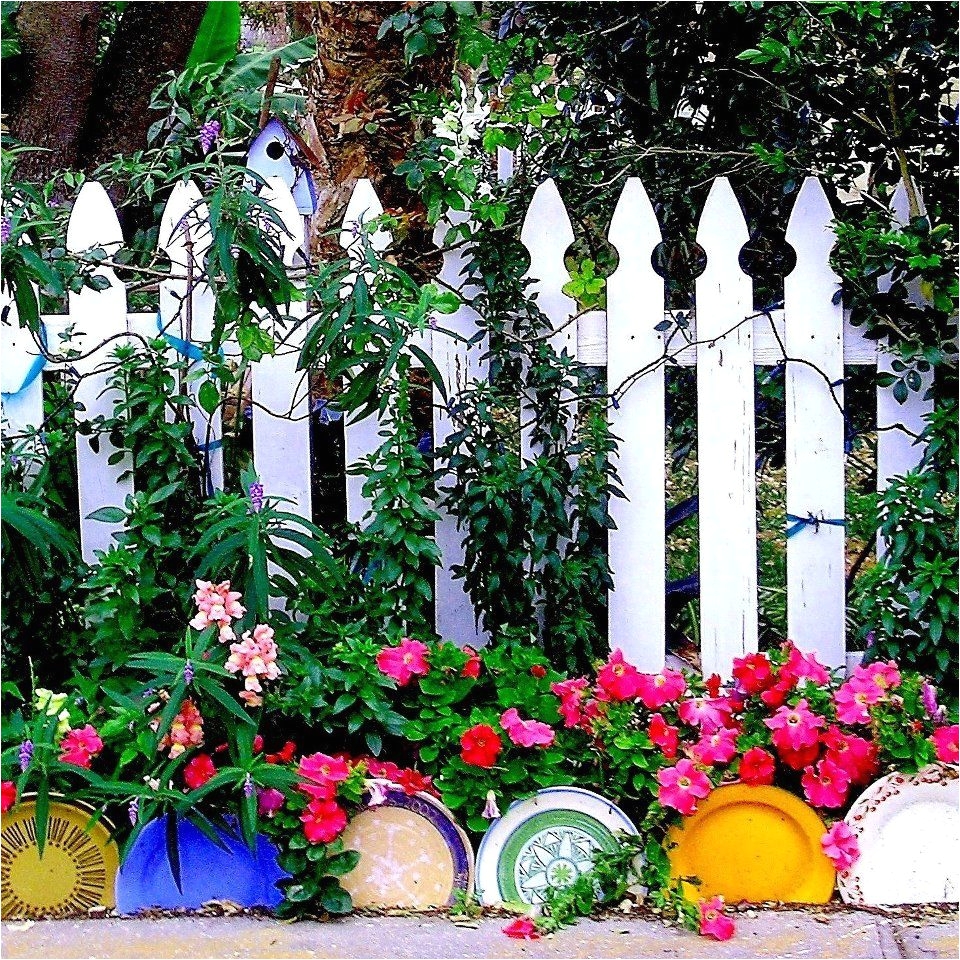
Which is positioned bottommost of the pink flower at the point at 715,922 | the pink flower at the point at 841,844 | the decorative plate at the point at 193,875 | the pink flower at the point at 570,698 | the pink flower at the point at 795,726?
the pink flower at the point at 715,922

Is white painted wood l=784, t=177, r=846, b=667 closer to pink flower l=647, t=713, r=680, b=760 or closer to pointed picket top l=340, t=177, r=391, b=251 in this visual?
pink flower l=647, t=713, r=680, b=760

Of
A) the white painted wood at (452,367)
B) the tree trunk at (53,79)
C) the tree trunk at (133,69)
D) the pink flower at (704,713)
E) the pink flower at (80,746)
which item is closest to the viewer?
the pink flower at (80,746)

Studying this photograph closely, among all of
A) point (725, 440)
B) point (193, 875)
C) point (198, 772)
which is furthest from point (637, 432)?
point (193, 875)

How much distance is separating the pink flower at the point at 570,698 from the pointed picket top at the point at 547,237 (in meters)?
1.04

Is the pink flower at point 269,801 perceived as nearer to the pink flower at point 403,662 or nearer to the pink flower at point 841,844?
the pink flower at point 403,662

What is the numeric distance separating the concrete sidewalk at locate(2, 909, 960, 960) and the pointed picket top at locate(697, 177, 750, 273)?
1585 mm

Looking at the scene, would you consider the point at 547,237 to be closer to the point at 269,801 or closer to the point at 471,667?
the point at 471,667

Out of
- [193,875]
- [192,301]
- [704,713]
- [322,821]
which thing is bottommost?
[193,875]

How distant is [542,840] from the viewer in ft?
8.16

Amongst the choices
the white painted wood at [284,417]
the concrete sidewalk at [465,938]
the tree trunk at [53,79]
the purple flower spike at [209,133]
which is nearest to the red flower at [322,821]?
the concrete sidewalk at [465,938]

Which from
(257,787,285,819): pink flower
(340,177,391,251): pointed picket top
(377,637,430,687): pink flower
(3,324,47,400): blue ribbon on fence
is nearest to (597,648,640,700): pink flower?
(377,637,430,687): pink flower

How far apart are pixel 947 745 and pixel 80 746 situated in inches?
71.2

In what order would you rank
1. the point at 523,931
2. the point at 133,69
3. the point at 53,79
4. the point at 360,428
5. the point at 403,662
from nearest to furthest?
the point at 523,931, the point at 403,662, the point at 360,428, the point at 53,79, the point at 133,69

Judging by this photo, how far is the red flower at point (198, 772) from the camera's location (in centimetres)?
238
